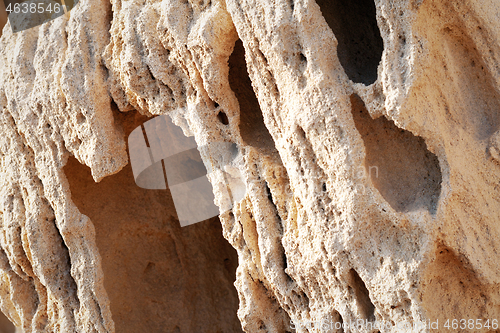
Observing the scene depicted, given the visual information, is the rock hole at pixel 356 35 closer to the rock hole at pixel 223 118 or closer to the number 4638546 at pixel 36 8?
the rock hole at pixel 223 118

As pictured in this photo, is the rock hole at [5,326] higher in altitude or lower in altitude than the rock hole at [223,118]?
lower

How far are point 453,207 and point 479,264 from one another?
0.25 metres

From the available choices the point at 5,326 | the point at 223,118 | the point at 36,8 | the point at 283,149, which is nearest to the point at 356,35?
the point at 283,149

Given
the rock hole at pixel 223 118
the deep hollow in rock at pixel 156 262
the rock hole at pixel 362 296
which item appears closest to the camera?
the rock hole at pixel 362 296

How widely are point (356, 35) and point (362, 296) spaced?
1.15 m

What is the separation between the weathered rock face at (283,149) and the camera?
191cm

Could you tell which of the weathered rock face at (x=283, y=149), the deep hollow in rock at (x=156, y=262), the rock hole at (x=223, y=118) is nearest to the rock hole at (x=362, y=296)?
the weathered rock face at (x=283, y=149)

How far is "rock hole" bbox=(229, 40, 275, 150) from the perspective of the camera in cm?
251

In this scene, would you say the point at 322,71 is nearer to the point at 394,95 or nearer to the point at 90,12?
the point at 394,95

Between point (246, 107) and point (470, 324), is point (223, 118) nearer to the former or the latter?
point (246, 107)

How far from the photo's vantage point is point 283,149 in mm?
2154

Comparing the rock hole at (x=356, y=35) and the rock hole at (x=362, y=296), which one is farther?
the rock hole at (x=356, y=35)

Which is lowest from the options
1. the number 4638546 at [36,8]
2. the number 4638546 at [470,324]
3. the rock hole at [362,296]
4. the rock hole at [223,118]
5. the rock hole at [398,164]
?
the number 4638546 at [470,324]

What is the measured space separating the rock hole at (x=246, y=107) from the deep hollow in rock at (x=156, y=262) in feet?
3.69
